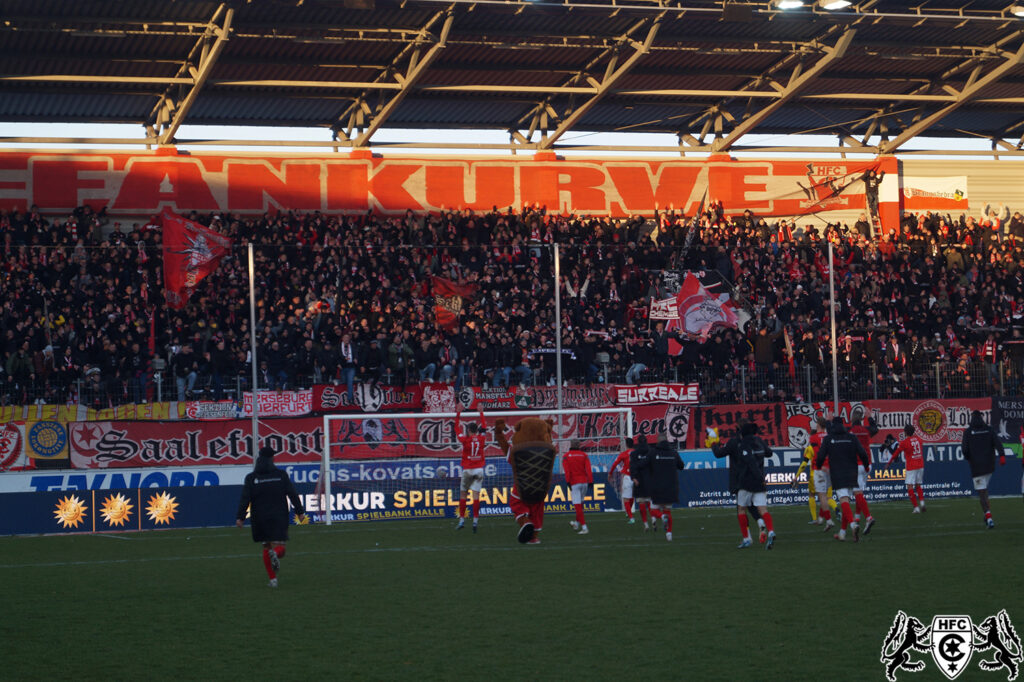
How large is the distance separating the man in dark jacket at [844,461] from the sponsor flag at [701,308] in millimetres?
15925

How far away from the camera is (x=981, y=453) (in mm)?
21188

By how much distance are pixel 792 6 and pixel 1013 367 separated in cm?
1144

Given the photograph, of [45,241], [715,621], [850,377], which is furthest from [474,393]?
[715,621]

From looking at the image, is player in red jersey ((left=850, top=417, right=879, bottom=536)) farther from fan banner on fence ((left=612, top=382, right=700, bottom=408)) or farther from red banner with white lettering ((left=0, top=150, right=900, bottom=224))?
red banner with white lettering ((left=0, top=150, right=900, bottom=224))

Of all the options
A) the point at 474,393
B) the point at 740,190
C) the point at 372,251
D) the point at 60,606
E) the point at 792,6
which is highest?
the point at 792,6

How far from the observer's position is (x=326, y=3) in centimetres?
3275

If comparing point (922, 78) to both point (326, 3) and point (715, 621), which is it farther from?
point (715, 621)

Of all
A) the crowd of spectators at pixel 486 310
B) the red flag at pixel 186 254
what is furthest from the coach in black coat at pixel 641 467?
the red flag at pixel 186 254

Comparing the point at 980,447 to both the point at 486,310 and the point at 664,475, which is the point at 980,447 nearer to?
the point at 664,475

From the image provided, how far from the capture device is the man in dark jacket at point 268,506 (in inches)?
592

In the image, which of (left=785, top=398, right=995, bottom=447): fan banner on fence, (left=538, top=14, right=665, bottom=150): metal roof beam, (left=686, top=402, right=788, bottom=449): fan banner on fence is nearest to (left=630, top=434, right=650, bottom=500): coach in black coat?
(left=686, top=402, right=788, bottom=449): fan banner on fence

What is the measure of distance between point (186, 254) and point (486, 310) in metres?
8.30

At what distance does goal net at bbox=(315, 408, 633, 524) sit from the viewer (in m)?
27.1

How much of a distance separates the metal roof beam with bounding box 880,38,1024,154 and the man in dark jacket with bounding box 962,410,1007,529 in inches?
911
